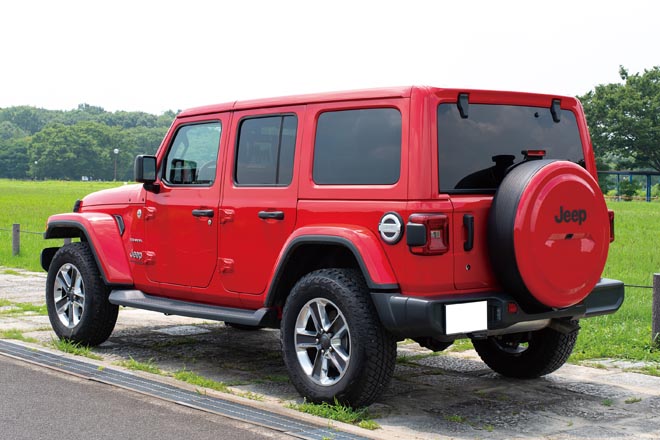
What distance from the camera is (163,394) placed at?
21.0 ft

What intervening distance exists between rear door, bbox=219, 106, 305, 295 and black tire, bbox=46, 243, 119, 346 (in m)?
1.66

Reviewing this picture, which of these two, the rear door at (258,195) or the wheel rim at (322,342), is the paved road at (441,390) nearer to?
the wheel rim at (322,342)

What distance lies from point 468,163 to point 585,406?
1.82 meters

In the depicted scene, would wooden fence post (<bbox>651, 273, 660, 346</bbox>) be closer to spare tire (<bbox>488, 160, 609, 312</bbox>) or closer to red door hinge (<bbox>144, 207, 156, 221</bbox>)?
spare tire (<bbox>488, 160, 609, 312</bbox>)

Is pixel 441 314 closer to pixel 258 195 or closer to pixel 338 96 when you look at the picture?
pixel 338 96

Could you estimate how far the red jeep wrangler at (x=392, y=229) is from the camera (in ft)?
18.4

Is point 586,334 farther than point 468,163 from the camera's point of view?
Yes

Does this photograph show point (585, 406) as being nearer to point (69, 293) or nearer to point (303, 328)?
point (303, 328)

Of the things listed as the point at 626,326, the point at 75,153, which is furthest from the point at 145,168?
the point at 75,153

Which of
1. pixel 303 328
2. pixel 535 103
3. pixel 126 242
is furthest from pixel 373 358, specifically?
pixel 126 242

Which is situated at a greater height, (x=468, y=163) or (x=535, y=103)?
(x=535, y=103)

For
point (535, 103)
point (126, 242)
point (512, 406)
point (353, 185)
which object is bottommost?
point (512, 406)

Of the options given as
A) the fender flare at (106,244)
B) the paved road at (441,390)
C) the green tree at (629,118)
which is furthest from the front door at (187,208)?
the green tree at (629,118)

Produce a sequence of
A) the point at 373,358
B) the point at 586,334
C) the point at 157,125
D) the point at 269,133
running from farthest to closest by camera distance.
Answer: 1. the point at 157,125
2. the point at 586,334
3. the point at 269,133
4. the point at 373,358
